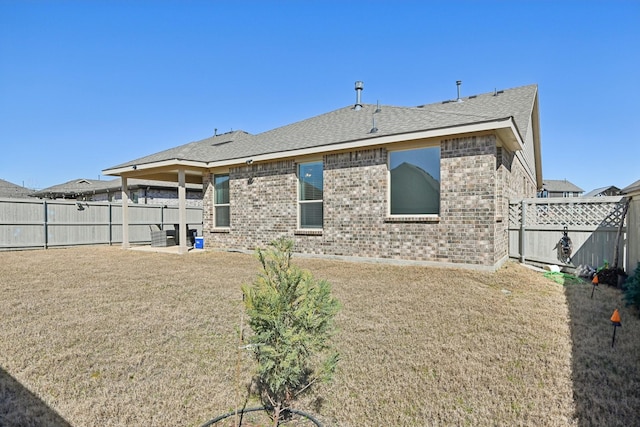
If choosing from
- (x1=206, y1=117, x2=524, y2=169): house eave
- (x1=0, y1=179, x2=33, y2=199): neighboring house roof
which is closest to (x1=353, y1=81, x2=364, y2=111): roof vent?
(x1=206, y1=117, x2=524, y2=169): house eave

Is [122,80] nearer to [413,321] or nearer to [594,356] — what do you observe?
[413,321]

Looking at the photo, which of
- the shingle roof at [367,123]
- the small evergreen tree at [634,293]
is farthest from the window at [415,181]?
the small evergreen tree at [634,293]

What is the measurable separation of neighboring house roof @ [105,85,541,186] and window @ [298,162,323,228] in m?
0.63

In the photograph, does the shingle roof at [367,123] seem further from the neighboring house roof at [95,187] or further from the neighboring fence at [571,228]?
the neighboring house roof at [95,187]

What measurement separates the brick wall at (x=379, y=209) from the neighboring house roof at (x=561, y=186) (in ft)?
133

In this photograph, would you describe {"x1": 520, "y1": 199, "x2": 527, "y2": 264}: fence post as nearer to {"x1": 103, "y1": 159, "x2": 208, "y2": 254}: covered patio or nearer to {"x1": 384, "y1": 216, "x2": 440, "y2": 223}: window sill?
{"x1": 384, "y1": 216, "x2": 440, "y2": 223}: window sill

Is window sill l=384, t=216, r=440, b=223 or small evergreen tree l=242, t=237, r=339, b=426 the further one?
window sill l=384, t=216, r=440, b=223

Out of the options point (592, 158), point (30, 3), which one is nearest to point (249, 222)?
point (30, 3)

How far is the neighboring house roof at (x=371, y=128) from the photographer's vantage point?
7.66 m

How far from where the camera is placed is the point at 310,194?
9922 millimetres

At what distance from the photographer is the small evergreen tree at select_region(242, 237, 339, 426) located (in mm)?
2023

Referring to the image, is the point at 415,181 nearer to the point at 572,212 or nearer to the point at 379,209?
the point at 379,209

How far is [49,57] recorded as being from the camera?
36.3ft

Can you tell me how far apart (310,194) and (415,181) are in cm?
315
